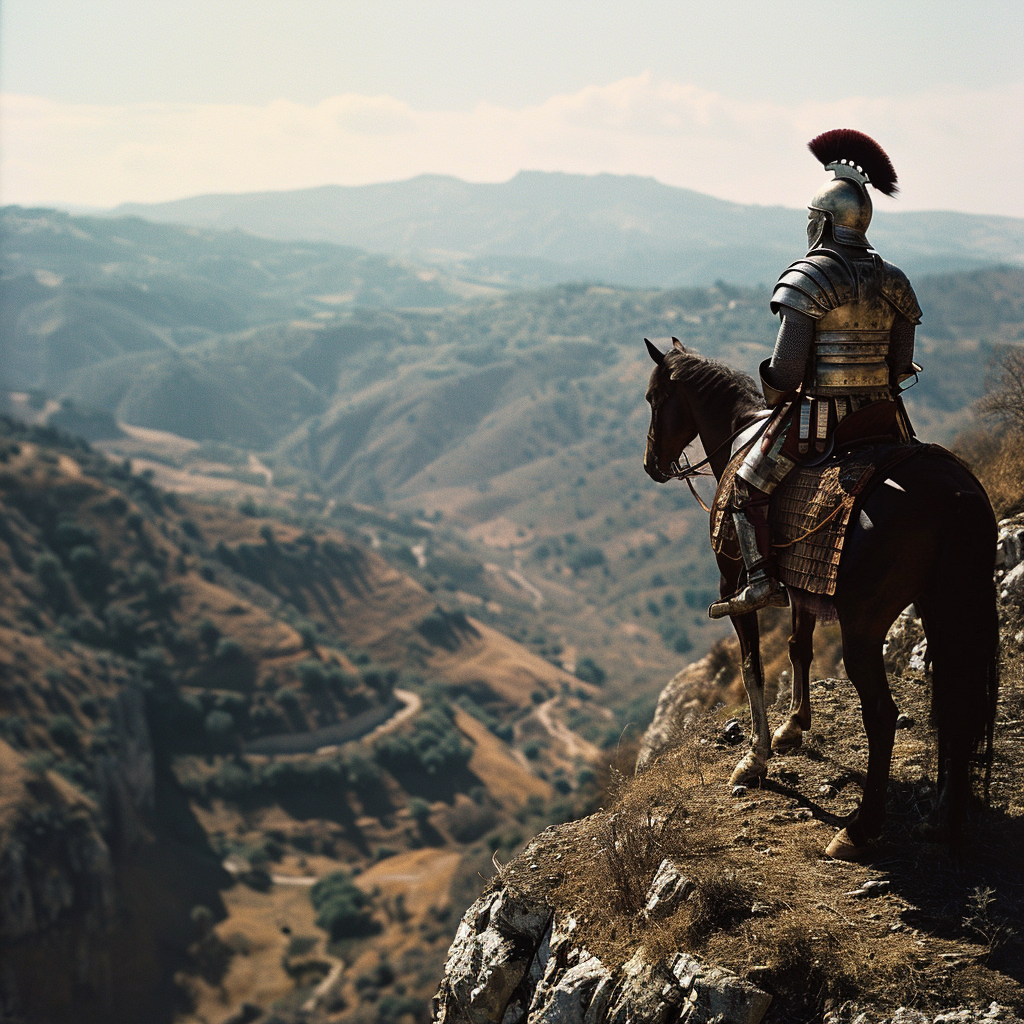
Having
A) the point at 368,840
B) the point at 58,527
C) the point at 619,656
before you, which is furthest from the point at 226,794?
the point at 619,656

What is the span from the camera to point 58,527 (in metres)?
98.4

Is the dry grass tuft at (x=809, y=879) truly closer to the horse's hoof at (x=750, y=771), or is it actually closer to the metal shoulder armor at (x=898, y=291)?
the horse's hoof at (x=750, y=771)

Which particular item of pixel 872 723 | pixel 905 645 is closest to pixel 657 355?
pixel 872 723

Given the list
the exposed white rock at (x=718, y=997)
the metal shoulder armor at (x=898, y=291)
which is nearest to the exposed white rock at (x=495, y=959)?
the exposed white rock at (x=718, y=997)

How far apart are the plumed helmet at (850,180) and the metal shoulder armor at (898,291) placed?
326mm

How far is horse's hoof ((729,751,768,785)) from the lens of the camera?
33.0 ft

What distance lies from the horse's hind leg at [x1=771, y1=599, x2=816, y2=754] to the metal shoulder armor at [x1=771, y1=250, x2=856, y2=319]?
3.12 meters

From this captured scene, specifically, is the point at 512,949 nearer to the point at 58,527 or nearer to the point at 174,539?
the point at 58,527

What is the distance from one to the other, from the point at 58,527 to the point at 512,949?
100 metres

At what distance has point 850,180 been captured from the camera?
8.88 metres

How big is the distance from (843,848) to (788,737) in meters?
2.31

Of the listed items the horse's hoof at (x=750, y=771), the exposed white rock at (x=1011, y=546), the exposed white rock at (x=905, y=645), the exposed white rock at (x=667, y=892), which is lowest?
the exposed white rock at (x=667, y=892)

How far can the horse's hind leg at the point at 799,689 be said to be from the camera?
1006 centimetres

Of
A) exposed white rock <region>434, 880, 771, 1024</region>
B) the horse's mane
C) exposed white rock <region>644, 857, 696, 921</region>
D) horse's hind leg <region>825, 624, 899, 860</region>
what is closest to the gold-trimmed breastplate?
the horse's mane
